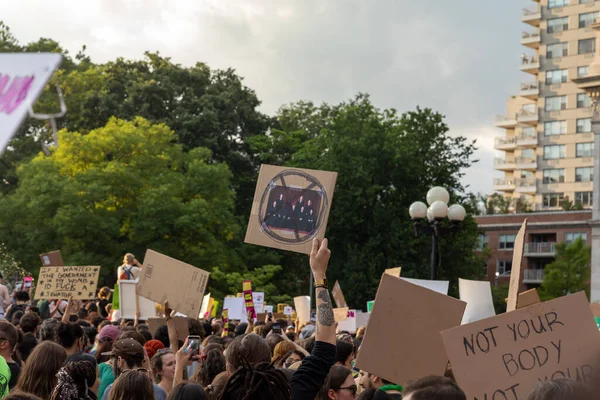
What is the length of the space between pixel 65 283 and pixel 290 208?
9.17 metres

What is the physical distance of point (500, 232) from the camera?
103000mm

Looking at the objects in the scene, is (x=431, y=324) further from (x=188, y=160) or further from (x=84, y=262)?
(x=188, y=160)

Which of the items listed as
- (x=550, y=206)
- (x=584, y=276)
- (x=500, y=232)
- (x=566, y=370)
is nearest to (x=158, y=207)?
(x=566, y=370)

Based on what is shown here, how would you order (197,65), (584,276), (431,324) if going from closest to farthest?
(431,324)
(197,65)
(584,276)

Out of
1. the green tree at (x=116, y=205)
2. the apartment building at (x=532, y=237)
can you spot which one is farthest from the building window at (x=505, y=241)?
the green tree at (x=116, y=205)

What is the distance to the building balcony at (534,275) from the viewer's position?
334 ft

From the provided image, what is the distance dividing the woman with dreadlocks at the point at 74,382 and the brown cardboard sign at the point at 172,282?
649 cm

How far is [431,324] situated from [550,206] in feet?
364

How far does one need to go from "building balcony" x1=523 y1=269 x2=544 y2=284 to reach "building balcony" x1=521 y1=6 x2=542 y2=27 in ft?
99.5

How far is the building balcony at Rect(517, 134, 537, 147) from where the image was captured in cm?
11819

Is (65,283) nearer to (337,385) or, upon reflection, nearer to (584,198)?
(337,385)

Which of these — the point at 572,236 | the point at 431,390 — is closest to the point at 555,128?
the point at 572,236

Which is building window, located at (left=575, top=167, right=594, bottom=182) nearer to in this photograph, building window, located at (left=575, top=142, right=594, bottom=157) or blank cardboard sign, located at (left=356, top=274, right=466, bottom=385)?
building window, located at (left=575, top=142, right=594, bottom=157)

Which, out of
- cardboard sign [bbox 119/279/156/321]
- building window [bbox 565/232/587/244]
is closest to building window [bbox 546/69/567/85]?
building window [bbox 565/232/587/244]
